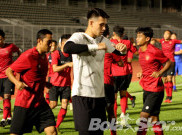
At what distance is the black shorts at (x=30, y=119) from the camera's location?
509 centimetres

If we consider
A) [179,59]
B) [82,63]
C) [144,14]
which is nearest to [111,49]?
[82,63]

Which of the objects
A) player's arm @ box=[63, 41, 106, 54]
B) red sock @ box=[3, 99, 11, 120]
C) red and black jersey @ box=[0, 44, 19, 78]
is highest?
player's arm @ box=[63, 41, 106, 54]

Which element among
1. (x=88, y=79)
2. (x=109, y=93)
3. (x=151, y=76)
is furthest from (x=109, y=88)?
(x=88, y=79)

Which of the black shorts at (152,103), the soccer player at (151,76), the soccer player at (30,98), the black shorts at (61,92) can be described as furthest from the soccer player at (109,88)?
the soccer player at (30,98)

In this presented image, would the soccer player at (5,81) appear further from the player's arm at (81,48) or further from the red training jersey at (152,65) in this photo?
the player's arm at (81,48)

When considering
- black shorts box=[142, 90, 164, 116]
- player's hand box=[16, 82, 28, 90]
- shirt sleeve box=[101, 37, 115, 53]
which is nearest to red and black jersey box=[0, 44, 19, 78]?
player's hand box=[16, 82, 28, 90]

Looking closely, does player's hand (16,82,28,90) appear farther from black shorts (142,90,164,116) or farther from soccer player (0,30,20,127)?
soccer player (0,30,20,127)

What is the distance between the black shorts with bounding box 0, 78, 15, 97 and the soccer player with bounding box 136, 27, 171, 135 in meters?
3.64

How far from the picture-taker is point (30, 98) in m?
5.20

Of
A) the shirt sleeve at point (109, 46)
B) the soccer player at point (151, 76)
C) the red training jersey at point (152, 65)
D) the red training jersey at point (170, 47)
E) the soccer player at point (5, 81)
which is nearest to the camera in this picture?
the shirt sleeve at point (109, 46)

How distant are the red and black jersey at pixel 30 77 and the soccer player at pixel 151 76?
1729 millimetres

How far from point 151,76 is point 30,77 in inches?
78.6

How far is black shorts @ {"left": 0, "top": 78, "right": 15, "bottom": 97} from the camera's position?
28.3 ft

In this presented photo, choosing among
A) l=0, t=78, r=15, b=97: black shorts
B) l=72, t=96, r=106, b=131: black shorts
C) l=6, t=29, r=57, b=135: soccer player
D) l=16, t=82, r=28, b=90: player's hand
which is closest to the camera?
l=72, t=96, r=106, b=131: black shorts
